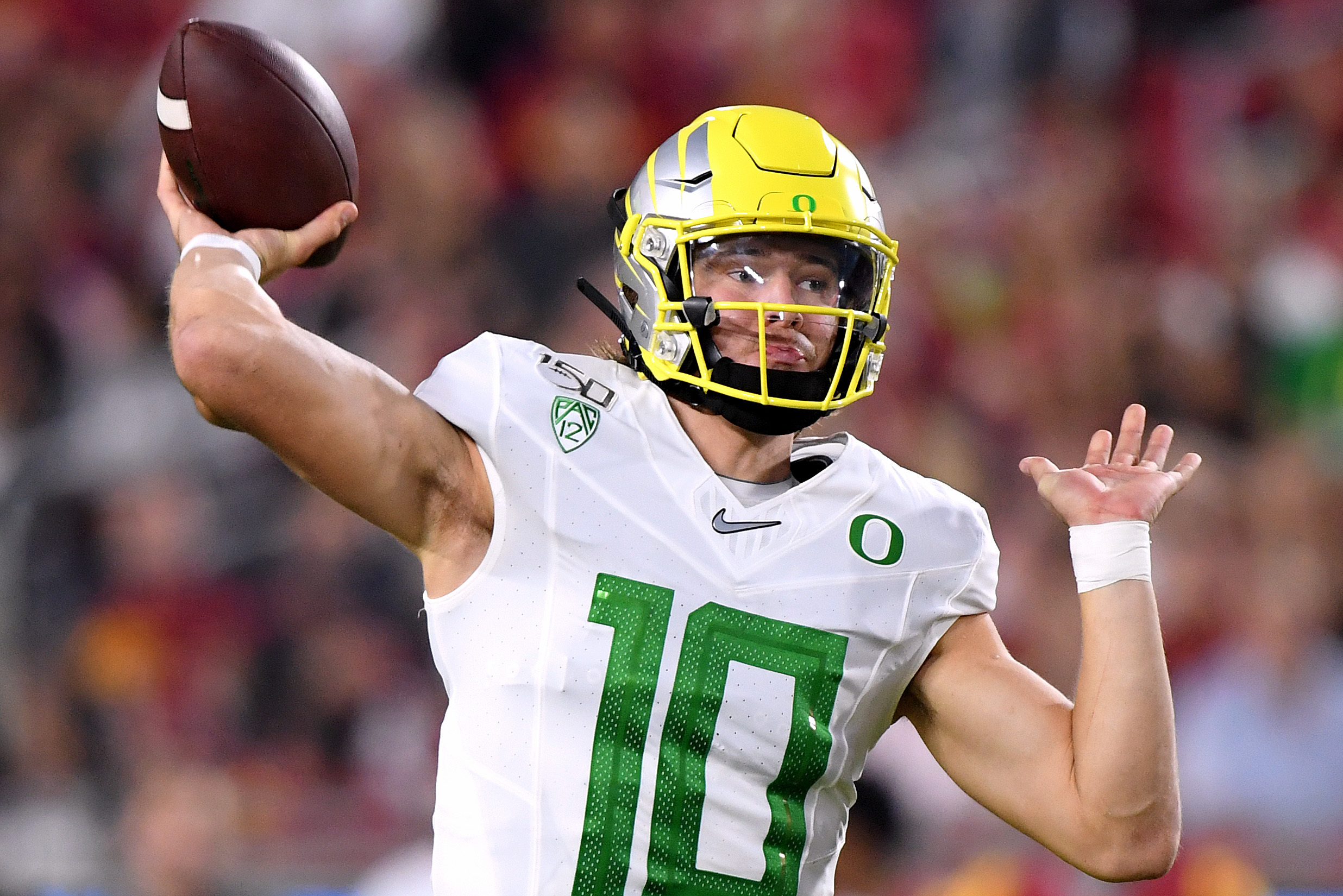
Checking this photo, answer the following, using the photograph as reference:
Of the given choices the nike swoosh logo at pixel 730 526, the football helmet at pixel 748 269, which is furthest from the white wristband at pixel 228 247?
the nike swoosh logo at pixel 730 526

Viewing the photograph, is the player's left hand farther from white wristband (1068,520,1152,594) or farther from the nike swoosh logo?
the nike swoosh logo

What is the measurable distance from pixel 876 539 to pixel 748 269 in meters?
0.39

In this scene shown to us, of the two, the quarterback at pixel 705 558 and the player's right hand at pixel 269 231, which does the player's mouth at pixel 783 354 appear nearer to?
the quarterback at pixel 705 558

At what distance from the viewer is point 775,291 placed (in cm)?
204

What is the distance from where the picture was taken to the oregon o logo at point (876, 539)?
2006 mm

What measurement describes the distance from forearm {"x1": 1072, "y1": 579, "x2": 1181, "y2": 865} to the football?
1076 mm

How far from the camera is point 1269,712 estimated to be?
3865 mm

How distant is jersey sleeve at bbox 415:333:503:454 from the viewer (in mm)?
1894

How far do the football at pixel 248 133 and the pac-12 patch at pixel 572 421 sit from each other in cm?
35

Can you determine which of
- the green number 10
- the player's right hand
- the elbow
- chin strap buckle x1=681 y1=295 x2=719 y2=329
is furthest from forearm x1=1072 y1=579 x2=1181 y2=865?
the player's right hand

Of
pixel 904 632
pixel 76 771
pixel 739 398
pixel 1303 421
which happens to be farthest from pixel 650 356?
pixel 1303 421

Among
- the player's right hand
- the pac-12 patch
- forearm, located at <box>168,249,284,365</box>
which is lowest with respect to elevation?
the pac-12 patch

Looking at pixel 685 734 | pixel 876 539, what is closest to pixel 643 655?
pixel 685 734

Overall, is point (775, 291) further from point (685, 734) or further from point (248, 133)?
point (248, 133)
